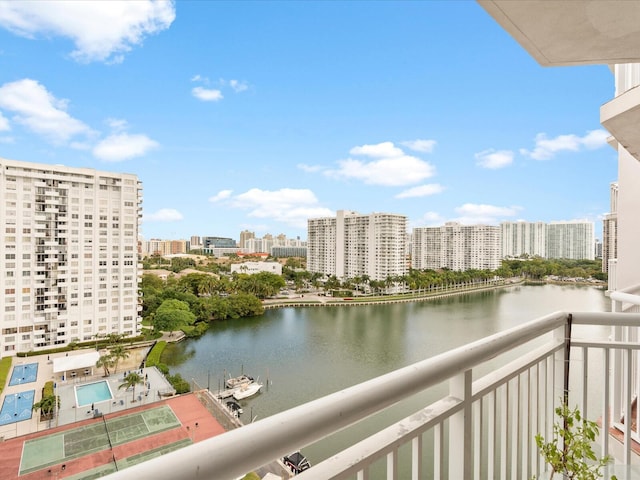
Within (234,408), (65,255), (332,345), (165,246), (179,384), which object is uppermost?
(65,255)

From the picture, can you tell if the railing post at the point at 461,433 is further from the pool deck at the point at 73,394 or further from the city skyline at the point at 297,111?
the city skyline at the point at 297,111

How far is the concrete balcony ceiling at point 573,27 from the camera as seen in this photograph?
647 mm

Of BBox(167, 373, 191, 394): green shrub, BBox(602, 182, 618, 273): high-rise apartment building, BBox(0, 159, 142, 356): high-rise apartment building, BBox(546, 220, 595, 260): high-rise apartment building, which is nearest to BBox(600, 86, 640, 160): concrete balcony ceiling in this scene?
BBox(602, 182, 618, 273): high-rise apartment building

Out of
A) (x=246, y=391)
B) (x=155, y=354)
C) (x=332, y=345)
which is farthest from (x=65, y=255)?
(x=332, y=345)

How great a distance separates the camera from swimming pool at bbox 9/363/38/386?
12.4 metres

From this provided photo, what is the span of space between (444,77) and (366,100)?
1234cm

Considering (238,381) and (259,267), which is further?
(259,267)

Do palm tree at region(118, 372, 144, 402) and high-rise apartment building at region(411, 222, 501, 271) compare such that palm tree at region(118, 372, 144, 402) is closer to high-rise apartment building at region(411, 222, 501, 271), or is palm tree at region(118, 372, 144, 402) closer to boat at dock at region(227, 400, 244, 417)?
boat at dock at region(227, 400, 244, 417)

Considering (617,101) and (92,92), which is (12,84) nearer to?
(92,92)

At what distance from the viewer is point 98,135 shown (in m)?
50.6

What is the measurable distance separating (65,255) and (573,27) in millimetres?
19725

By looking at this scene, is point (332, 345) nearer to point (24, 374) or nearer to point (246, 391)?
point (246, 391)

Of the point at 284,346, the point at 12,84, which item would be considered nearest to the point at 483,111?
the point at 284,346

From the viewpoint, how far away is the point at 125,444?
8.28 meters
